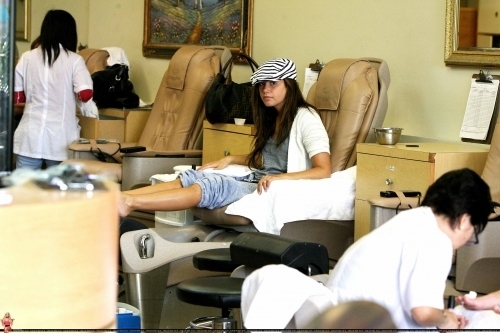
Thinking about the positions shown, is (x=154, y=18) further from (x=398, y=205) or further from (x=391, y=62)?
(x=398, y=205)

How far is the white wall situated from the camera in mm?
4789

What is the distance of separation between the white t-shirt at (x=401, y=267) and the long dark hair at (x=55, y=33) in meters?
3.50

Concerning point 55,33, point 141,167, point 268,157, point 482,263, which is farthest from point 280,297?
point 55,33

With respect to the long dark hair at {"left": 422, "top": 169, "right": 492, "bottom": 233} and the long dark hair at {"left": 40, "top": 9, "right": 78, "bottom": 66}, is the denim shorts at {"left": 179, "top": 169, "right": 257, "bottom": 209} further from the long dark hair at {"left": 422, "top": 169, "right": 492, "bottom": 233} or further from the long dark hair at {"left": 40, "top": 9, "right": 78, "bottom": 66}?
the long dark hair at {"left": 422, "top": 169, "right": 492, "bottom": 233}

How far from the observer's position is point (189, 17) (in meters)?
7.08

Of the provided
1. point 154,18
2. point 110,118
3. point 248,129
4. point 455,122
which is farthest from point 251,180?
point 154,18

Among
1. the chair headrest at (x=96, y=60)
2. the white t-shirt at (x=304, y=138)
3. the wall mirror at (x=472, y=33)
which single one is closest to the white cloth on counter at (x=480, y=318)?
the white t-shirt at (x=304, y=138)

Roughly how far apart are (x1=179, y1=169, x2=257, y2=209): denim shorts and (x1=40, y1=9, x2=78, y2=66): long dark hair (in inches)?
53.3

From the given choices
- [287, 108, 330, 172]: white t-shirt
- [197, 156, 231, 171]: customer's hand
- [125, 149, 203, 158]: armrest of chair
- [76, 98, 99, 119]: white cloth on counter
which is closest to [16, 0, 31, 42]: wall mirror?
[76, 98, 99, 119]: white cloth on counter

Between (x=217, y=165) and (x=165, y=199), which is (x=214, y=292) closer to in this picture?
(x=165, y=199)

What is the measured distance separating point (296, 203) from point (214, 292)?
1.66 m

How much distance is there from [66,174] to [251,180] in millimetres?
3255

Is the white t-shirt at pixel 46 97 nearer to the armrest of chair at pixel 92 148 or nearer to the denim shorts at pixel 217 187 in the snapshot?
the armrest of chair at pixel 92 148

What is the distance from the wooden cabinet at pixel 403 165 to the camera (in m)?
3.98
